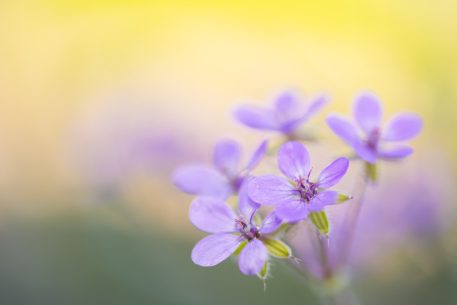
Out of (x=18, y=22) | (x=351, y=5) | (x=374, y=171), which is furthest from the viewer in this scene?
(x=351, y=5)

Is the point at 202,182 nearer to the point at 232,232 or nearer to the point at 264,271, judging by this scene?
the point at 232,232

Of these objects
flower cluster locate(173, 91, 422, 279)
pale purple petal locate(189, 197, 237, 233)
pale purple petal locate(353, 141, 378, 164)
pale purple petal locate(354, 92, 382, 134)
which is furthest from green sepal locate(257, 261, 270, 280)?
pale purple petal locate(354, 92, 382, 134)

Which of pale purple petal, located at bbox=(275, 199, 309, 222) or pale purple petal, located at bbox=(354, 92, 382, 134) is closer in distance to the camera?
pale purple petal, located at bbox=(275, 199, 309, 222)

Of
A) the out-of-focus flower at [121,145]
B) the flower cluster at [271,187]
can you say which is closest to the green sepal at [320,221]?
the flower cluster at [271,187]

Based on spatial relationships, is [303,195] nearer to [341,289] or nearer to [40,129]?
[341,289]

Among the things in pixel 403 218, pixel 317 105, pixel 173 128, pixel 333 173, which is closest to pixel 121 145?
pixel 173 128

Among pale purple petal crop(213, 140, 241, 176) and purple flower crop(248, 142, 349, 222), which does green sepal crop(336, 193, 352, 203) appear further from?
pale purple petal crop(213, 140, 241, 176)

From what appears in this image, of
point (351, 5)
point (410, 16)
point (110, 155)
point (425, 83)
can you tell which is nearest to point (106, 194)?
point (110, 155)

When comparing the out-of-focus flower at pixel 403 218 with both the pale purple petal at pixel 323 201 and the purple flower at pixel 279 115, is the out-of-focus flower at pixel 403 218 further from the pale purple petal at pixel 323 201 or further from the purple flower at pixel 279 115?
the pale purple petal at pixel 323 201
